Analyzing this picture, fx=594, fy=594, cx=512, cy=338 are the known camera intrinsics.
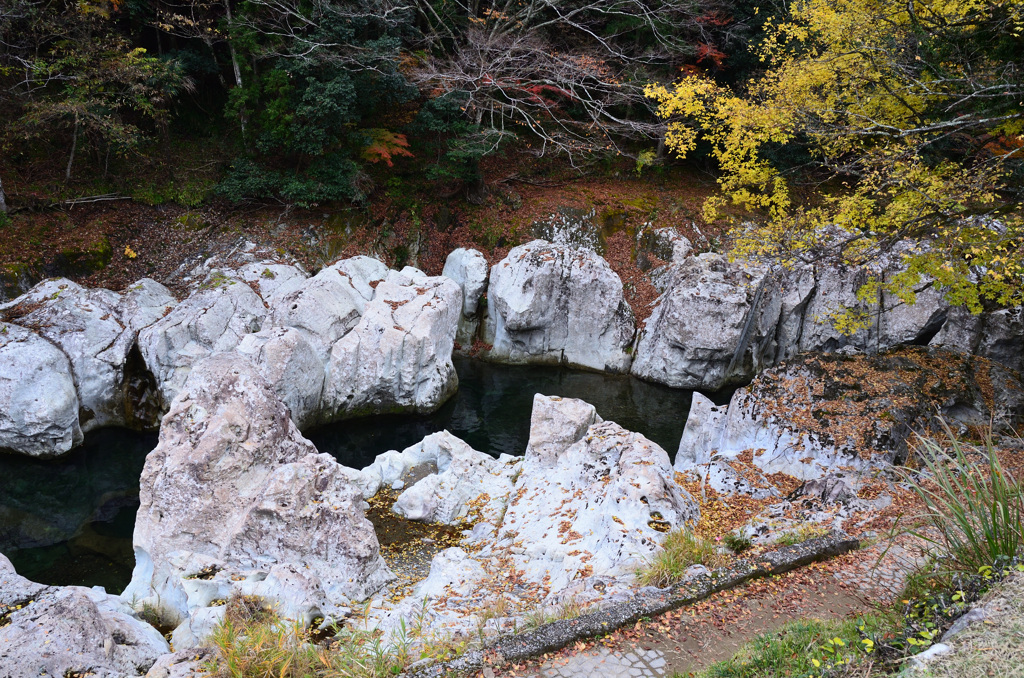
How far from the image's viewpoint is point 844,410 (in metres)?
9.13

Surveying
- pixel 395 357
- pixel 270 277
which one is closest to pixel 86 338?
pixel 270 277

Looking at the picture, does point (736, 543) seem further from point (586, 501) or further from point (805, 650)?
point (586, 501)

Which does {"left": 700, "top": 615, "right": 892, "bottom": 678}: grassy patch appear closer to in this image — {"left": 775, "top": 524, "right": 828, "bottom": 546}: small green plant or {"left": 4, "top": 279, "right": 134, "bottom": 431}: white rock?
{"left": 775, "top": 524, "right": 828, "bottom": 546}: small green plant

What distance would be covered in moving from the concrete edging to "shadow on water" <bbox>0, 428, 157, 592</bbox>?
7.49 m

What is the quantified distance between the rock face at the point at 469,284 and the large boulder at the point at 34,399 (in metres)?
9.88

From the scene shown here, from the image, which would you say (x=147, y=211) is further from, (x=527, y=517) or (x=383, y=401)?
(x=527, y=517)

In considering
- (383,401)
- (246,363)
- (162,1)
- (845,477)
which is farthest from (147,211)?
(845,477)

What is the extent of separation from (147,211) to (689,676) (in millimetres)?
18950

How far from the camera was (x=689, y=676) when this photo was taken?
402 cm

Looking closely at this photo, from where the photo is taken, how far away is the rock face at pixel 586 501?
21.4 ft

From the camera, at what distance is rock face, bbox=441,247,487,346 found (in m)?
18.3

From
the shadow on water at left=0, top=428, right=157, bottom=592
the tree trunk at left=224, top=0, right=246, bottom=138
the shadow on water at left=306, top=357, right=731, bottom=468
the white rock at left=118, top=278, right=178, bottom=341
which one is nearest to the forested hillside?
the tree trunk at left=224, top=0, right=246, bottom=138

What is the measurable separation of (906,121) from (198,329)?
15022 millimetres

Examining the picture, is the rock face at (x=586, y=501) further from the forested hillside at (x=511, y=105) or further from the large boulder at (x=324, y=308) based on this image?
the large boulder at (x=324, y=308)
